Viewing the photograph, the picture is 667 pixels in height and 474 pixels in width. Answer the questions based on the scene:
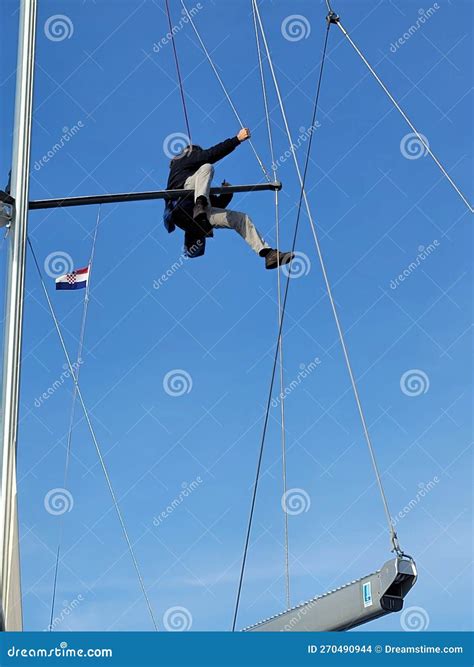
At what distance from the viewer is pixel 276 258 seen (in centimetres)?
964

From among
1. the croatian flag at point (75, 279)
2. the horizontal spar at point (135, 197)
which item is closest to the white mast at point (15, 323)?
the horizontal spar at point (135, 197)

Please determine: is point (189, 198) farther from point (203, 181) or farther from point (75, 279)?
point (75, 279)

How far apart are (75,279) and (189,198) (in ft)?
7.62

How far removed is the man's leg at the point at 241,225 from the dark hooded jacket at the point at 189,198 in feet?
1.16

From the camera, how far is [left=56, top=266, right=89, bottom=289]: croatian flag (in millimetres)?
12359

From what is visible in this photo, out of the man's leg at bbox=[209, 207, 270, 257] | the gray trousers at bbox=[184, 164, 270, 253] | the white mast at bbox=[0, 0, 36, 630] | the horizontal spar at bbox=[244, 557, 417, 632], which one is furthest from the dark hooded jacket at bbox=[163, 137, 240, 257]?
the horizontal spar at bbox=[244, 557, 417, 632]

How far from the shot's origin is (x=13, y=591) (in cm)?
850

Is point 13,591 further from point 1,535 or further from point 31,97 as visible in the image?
point 31,97

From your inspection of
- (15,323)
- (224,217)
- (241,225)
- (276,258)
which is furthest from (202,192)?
(15,323)

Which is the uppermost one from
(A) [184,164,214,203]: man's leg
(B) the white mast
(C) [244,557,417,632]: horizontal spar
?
(A) [184,164,214,203]: man's leg

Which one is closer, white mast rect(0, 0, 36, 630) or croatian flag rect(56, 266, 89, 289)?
white mast rect(0, 0, 36, 630)

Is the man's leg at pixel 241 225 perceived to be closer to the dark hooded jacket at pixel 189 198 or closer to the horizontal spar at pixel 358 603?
the dark hooded jacket at pixel 189 198

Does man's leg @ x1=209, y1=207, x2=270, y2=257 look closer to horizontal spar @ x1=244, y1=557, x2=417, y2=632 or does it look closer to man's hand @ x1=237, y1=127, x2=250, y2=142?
man's hand @ x1=237, y1=127, x2=250, y2=142
